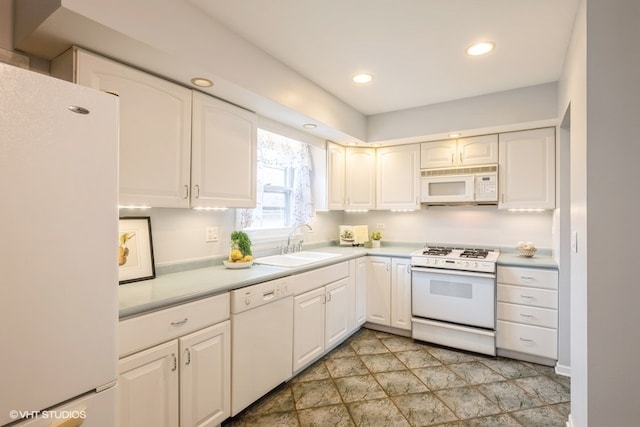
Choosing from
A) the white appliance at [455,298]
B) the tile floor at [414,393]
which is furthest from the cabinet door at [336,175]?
the tile floor at [414,393]

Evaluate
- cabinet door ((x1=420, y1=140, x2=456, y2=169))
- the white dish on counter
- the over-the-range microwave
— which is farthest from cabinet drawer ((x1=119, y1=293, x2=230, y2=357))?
cabinet door ((x1=420, y1=140, x2=456, y2=169))

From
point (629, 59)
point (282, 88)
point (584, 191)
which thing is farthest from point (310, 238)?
point (629, 59)

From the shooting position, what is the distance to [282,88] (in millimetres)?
2361

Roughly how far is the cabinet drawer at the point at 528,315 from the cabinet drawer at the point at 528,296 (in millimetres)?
42

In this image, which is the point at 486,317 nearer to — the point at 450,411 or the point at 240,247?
the point at 450,411

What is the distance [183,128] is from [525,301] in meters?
3.12

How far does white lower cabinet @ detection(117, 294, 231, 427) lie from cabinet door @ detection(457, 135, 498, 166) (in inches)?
111

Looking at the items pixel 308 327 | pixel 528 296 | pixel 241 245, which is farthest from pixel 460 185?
pixel 241 245

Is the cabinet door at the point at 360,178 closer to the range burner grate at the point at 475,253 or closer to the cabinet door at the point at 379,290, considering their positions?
the cabinet door at the point at 379,290

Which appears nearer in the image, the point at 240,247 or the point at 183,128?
the point at 183,128

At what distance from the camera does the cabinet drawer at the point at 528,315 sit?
8.97ft

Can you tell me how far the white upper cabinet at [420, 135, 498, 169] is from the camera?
3256 mm

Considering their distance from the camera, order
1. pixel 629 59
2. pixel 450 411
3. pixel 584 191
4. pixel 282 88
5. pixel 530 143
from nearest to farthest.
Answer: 1. pixel 629 59
2. pixel 584 191
3. pixel 450 411
4. pixel 282 88
5. pixel 530 143

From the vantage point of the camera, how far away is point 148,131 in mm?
1779
